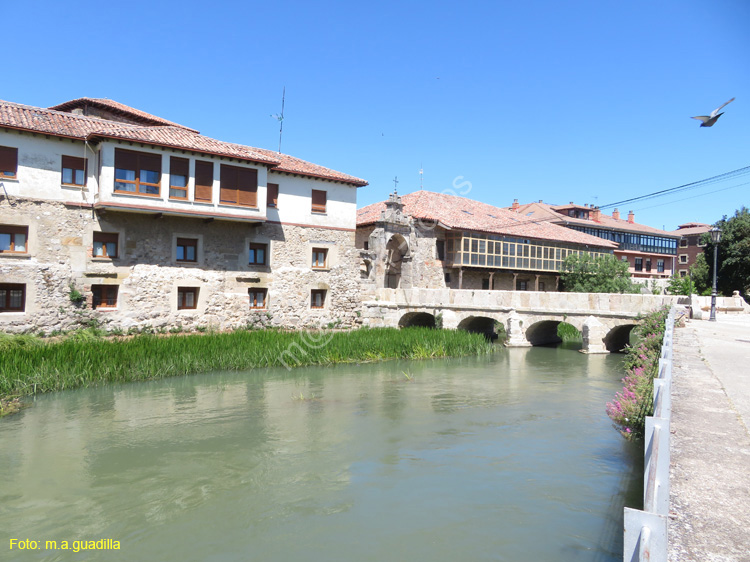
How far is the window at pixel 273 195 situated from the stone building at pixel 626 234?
96.8 feet

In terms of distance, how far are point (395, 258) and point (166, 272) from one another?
17.6m

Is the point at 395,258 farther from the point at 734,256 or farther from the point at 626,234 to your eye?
the point at 626,234

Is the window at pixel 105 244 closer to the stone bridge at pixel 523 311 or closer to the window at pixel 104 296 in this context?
the window at pixel 104 296

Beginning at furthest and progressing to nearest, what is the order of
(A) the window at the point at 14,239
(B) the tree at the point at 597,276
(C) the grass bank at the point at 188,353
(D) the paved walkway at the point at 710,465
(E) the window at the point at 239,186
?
(B) the tree at the point at 597,276 → (E) the window at the point at 239,186 → (A) the window at the point at 14,239 → (C) the grass bank at the point at 188,353 → (D) the paved walkway at the point at 710,465

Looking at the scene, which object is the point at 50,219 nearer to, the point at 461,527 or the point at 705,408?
the point at 461,527

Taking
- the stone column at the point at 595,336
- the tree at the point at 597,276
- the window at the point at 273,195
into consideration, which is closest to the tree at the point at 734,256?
the tree at the point at 597,276

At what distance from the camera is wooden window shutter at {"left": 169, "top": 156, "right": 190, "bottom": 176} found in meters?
21.4

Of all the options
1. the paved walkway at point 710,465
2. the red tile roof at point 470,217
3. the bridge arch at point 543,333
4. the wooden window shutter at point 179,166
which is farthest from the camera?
the red tile roof at point 470,217

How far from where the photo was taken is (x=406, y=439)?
10.8 m

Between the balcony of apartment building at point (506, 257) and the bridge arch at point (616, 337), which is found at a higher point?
the balcony of apartment building at point (506, 257)

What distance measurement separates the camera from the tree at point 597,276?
35.3m

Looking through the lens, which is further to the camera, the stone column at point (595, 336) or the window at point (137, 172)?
the stone column at point (595, 336)

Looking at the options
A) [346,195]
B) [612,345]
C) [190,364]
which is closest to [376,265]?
[346,195]

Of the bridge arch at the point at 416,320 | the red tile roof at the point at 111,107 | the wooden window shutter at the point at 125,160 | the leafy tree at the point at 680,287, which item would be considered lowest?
the bridge arch at the point at 416,320
